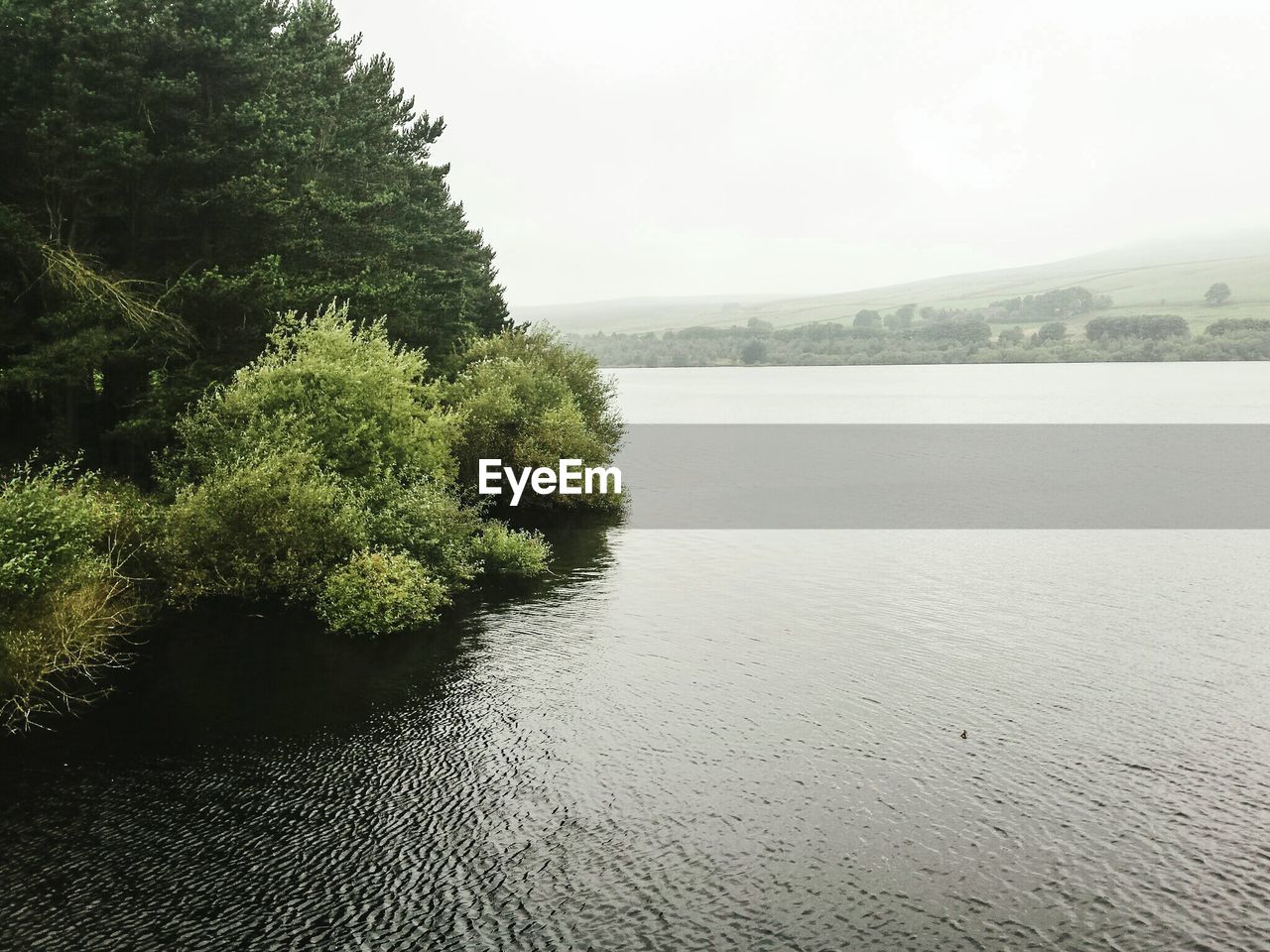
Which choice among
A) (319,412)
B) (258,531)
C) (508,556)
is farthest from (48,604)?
(508,556)

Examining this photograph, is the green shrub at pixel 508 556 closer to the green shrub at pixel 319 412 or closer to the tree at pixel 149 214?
the green shrub at pixel 319 412

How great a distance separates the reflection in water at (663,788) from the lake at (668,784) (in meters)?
0.08

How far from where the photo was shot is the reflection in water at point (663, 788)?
1561 cm

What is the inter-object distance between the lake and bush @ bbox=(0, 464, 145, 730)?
1.51 meters

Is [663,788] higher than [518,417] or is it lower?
lower

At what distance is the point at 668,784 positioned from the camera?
20.7m

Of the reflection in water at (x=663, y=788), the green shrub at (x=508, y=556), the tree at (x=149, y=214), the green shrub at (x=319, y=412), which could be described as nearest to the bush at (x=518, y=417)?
the tree at (x=149, y=214)

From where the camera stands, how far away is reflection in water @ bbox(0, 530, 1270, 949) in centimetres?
1561

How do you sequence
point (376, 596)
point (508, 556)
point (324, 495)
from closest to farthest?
1. point (376, 596)
2. point (324, 495)
3. point (508, 556)

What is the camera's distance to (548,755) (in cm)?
2214

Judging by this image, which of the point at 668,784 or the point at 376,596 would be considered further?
the point at 376,596

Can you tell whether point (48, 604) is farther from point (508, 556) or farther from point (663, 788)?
point (508, 556)

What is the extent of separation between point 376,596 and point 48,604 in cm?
953

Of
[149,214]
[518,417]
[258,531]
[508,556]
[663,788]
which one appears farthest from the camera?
[518,417]
